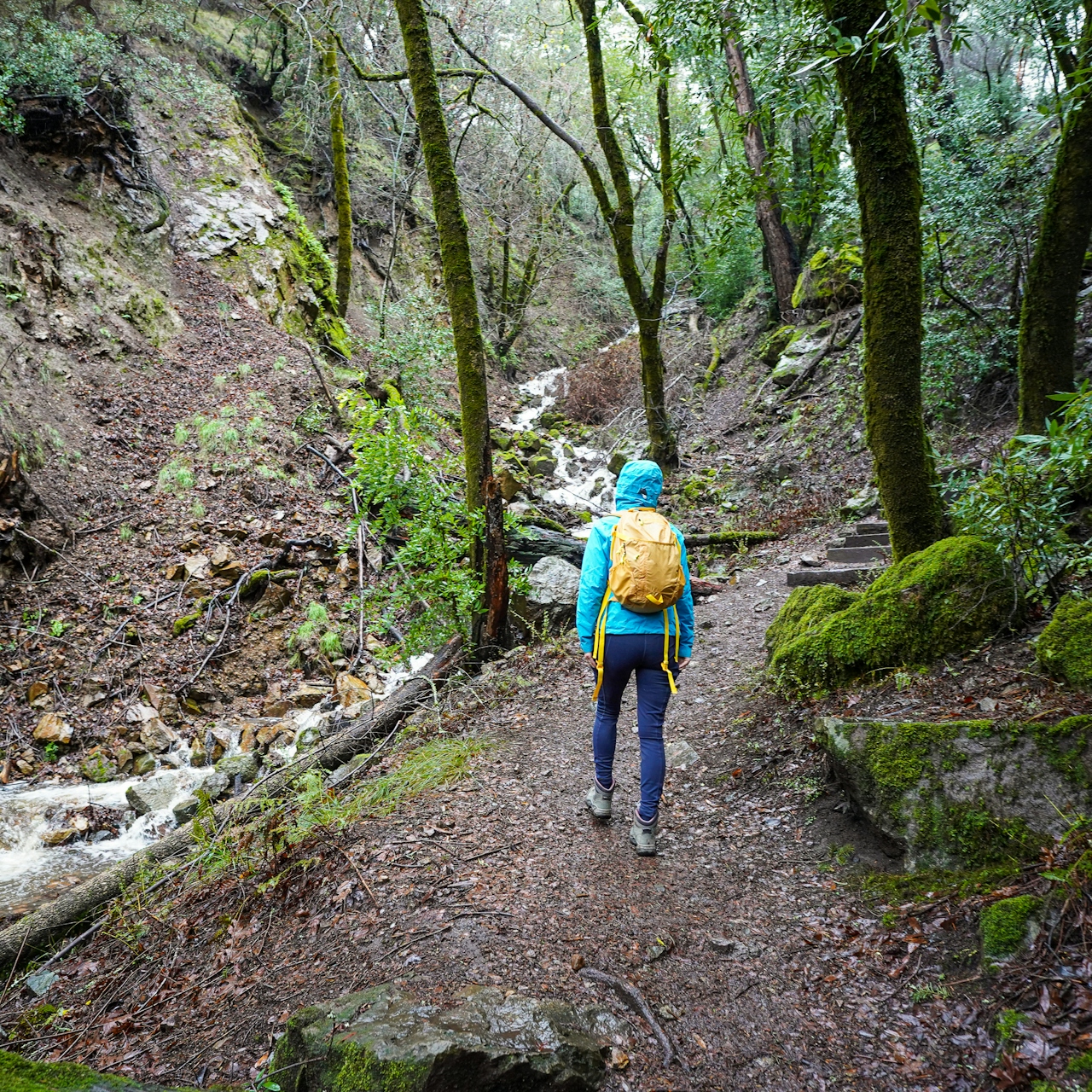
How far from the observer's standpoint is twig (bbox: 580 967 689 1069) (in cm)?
242

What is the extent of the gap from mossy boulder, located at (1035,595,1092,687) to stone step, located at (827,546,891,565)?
13.1ft

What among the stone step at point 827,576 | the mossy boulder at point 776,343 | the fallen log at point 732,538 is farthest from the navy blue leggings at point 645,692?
the mossy boulder at point 776,343

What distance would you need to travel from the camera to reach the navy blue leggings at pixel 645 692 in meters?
3.51

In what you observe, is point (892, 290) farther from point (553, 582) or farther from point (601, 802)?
point (553, 582)

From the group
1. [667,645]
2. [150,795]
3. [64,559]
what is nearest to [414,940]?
[667,645]

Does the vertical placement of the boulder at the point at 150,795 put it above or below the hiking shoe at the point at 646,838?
below

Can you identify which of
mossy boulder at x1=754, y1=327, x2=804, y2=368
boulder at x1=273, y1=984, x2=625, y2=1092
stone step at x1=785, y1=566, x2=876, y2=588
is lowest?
boulder at x1=273, y1=984, x2=625, y2=1092

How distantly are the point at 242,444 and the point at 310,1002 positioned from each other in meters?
9.44

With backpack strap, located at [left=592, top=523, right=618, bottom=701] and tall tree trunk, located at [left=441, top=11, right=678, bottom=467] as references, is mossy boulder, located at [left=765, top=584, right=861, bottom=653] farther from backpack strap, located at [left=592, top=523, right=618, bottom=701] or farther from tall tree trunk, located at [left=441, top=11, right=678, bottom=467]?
tall tree trunk, located at [left=441, top=11, right=678, bottom=467]

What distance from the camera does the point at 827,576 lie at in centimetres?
716

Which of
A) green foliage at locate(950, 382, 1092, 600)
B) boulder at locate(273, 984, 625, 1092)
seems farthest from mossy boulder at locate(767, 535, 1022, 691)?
boulder at locate(273, 984, 625, 1092)

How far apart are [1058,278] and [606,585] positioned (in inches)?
202

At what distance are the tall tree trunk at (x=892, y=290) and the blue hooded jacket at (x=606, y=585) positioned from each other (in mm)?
1955

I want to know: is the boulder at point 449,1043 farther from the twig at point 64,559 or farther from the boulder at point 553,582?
the twig at point 64,559
